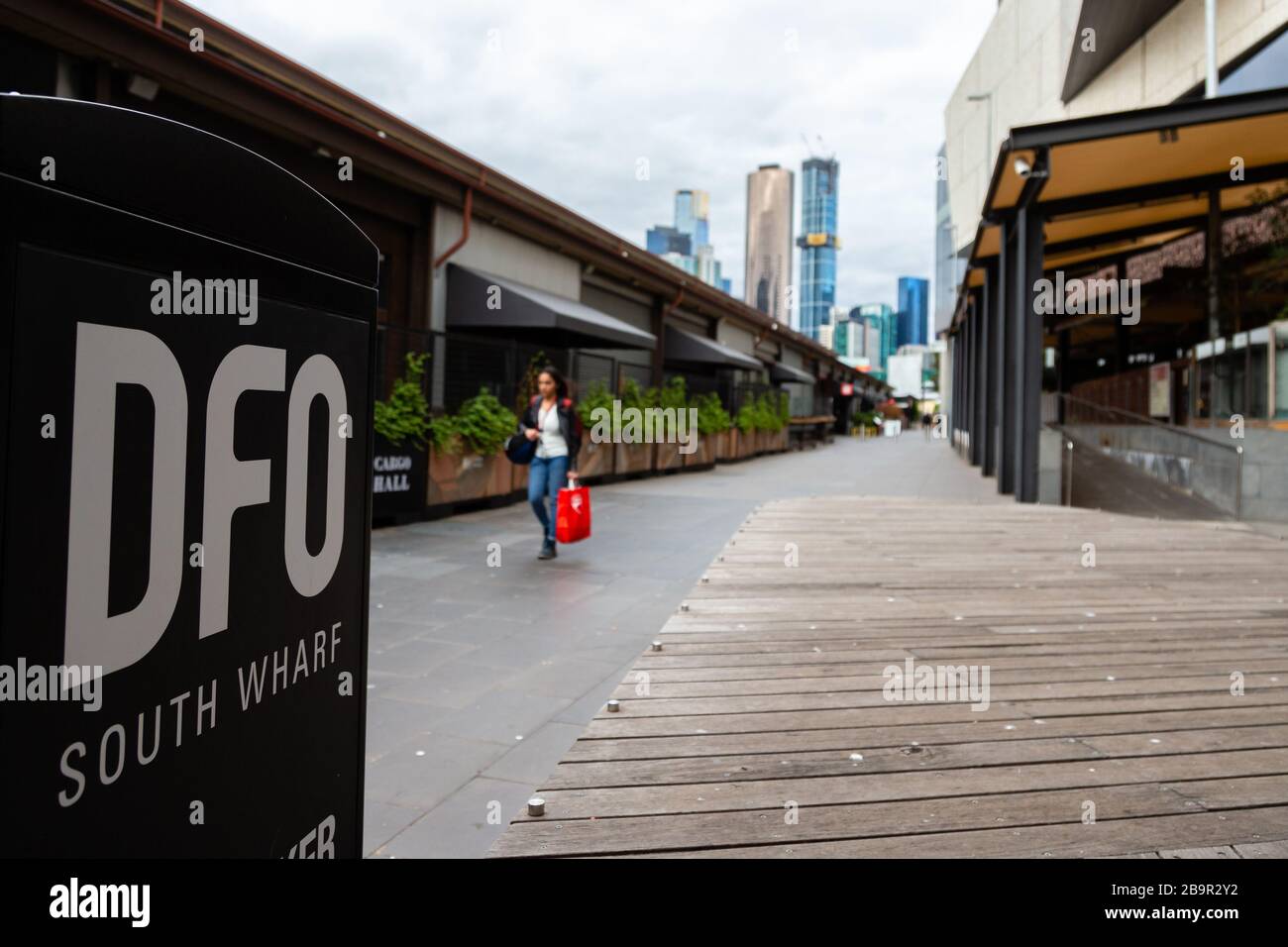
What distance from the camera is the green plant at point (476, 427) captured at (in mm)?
10431

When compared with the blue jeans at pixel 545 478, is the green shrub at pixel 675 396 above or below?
above

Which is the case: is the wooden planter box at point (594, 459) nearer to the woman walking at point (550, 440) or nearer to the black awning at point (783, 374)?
the woman walking at point (550, 440)

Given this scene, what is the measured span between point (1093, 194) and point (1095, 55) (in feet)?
25.7

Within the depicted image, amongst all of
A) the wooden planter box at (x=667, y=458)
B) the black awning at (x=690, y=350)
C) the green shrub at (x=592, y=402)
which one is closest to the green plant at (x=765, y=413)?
the black awning at (x=690, y=350)

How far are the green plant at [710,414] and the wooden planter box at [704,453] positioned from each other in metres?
0.15

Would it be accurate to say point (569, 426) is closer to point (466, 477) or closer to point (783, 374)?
point (466, 477)

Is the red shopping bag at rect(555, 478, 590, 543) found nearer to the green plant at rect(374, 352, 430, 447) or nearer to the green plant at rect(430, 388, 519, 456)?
the green plant at rect(374, 352, 430, 447)

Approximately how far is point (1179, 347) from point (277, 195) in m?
30.1

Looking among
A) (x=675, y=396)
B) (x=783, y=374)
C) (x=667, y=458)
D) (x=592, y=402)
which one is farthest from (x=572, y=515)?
(x=783, y=374)

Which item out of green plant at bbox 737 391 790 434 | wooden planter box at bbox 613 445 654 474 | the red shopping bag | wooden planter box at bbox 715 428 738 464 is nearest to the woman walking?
the red shopping bag

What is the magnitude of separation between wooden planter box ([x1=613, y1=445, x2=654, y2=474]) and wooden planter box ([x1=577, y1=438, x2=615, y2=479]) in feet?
0.68

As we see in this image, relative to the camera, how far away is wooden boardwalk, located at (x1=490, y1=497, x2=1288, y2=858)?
195cm

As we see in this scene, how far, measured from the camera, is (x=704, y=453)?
67.7ft
